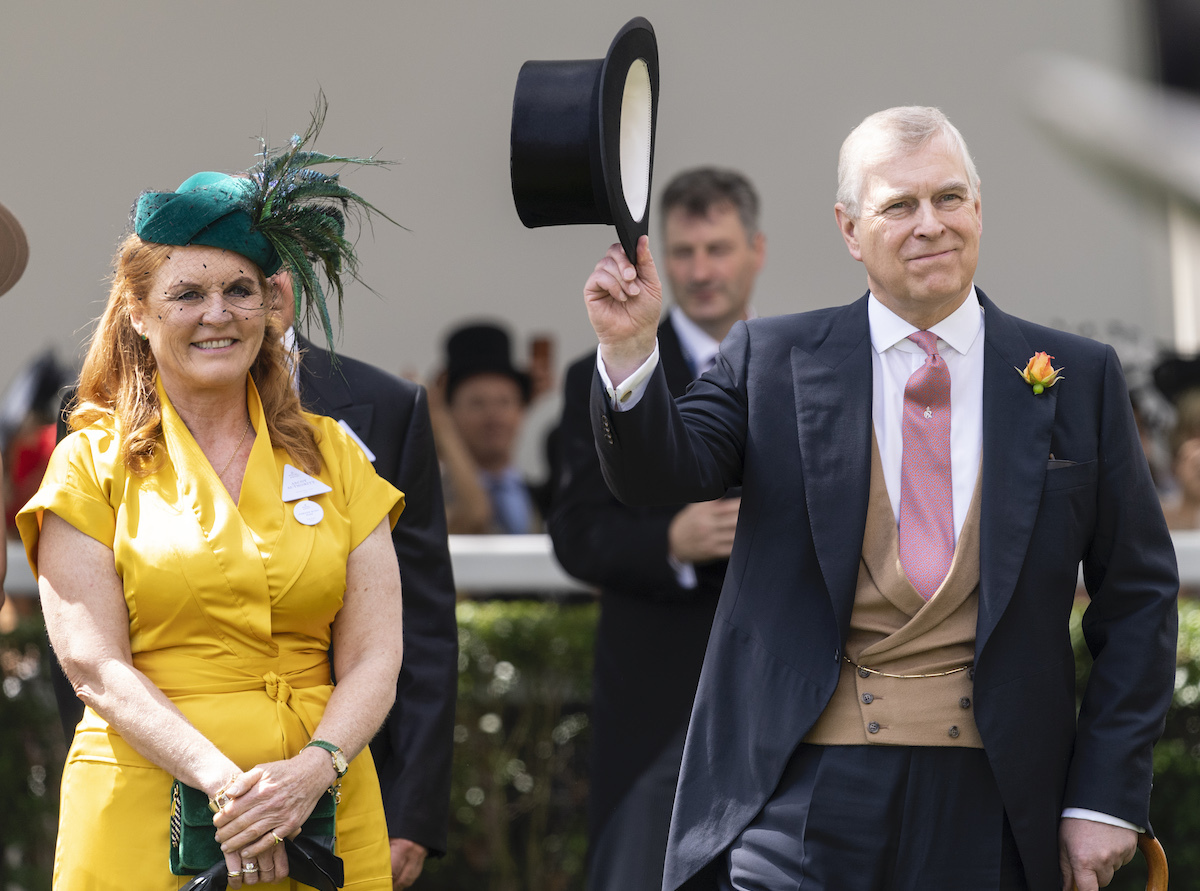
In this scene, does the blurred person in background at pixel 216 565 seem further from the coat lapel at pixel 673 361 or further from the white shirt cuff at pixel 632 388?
the coat lapel at pixel 673 361

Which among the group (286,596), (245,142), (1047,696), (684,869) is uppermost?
Result: (245,142)

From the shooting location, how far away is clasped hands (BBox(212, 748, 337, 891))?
100 inches

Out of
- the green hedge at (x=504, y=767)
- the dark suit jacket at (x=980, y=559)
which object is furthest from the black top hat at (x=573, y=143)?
the green hedge at (x=504, y=767)

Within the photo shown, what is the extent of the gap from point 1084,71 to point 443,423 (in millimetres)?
4041

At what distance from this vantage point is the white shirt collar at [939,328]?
2801 mm

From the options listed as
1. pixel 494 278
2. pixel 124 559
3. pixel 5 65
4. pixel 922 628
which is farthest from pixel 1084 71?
pixel 124 559

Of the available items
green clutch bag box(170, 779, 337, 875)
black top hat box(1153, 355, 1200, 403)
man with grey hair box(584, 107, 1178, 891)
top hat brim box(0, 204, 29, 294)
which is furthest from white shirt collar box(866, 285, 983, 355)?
black top hat box(1153, 355, 1200, 403)

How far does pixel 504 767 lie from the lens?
Answer: 5289 millimetres

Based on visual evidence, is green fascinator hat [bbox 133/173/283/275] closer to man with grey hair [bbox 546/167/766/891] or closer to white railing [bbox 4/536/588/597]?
man with grey hair [bbox 546/167/766/891]

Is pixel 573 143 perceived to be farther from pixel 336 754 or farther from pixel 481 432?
pixel 481 432

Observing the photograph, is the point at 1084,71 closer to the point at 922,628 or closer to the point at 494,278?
the point at 494,278

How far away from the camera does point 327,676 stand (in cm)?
288

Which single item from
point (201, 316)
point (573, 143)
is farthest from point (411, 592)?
point (573, 143)

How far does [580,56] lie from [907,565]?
6034mm
